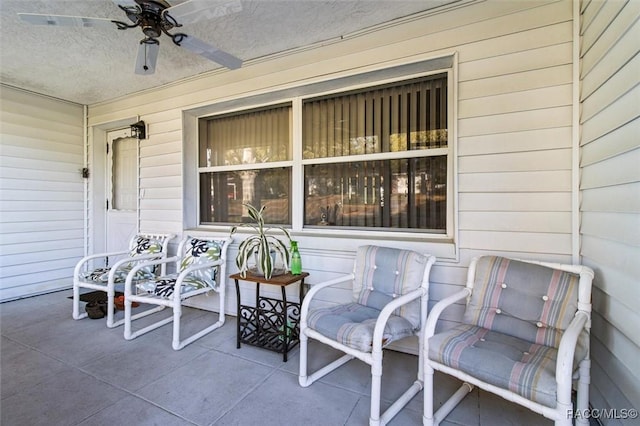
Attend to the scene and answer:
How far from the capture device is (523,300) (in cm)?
169

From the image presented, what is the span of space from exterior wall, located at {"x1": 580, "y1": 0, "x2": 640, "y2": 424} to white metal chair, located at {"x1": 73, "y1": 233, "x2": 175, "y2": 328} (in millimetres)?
3605

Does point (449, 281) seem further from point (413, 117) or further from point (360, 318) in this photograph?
point (413, 117)

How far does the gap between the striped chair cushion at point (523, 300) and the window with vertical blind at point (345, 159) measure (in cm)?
59

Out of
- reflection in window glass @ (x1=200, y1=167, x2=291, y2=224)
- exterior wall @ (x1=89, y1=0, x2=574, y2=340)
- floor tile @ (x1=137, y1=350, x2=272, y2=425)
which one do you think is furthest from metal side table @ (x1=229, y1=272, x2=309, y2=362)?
reflection in window glass @ (x1=200, y1=167, x2=291, y2=224)

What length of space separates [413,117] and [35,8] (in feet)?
9.72

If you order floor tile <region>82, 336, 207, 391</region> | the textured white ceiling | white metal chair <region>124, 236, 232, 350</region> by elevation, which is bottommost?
floor tile <region>82, 336, 207, 391</region>

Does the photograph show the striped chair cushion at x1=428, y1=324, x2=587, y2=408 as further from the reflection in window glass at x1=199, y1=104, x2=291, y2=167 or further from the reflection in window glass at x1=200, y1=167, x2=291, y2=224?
the reflection in window glass at x1=199, y1=104, x2=291, y2=167

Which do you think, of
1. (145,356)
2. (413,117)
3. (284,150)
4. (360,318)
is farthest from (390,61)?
(145,356)

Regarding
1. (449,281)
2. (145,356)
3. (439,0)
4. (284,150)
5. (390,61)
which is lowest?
(145,356)

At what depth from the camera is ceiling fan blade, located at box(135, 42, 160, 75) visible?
205 centimetres

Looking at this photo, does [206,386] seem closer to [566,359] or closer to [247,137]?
[566,359]

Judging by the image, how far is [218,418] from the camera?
168 cm

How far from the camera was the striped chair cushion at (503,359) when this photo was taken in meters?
1.23

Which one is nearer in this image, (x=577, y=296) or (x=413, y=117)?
(x=577, y=296)
